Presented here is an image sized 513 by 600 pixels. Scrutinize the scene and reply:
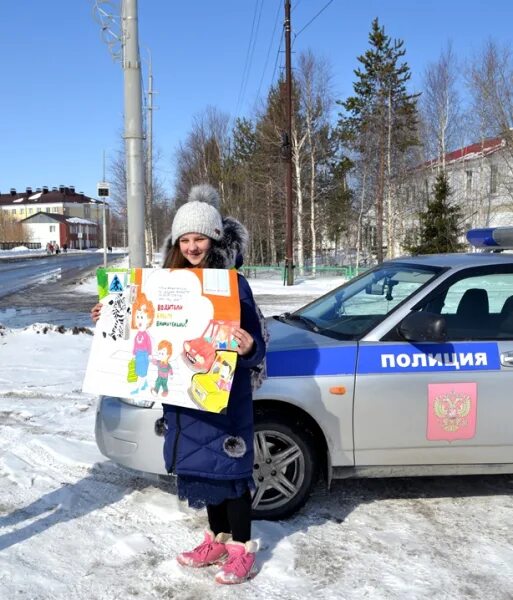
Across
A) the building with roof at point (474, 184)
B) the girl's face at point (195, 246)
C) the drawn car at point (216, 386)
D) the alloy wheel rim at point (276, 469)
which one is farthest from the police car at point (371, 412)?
the building with roof at point (474, 184)

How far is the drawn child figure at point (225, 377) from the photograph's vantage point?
2.56 metres

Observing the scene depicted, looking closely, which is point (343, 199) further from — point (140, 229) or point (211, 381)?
point (211, 381)

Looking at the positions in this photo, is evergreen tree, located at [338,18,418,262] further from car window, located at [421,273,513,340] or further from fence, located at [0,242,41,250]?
fence, located at [0,242,41,250]

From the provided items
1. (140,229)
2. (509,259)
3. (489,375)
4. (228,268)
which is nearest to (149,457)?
(228,268)

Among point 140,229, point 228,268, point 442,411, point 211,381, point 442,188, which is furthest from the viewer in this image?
point 442,188

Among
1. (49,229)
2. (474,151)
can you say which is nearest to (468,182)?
(474,151)

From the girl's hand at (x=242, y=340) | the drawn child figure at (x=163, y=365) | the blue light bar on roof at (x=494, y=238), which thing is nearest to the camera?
the girl's hand at (x=242, y=340)

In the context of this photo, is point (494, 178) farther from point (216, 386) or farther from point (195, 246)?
point (216, 386)

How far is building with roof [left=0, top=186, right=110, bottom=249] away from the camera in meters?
116

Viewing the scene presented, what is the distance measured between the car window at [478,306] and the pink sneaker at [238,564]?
5.90ft

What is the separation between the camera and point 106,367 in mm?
2855

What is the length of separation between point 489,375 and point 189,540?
6.75ft

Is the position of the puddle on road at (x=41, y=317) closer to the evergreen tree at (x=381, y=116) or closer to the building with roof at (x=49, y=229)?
the evergreen tree at (x=381, y=116)

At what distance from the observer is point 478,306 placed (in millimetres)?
3998
